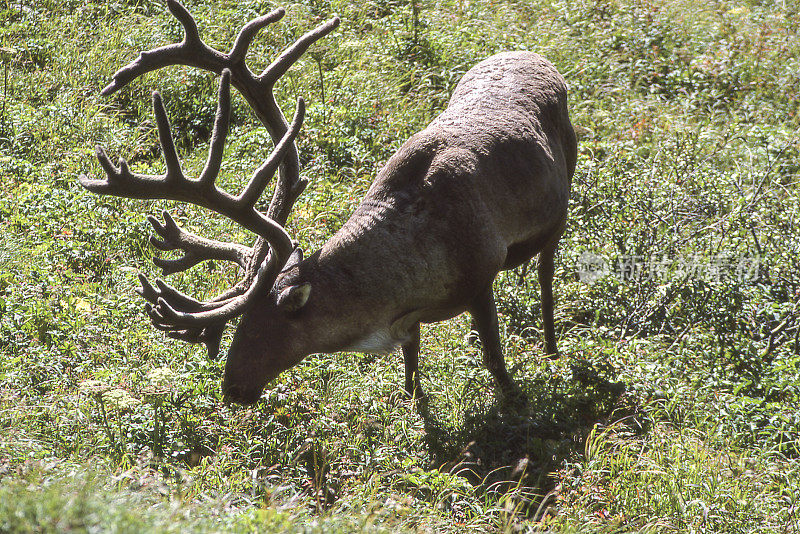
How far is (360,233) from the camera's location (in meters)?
4.60

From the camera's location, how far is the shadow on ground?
482cm

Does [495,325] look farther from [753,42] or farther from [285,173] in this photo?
[753,42]

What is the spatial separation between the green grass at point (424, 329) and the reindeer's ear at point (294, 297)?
949 mm

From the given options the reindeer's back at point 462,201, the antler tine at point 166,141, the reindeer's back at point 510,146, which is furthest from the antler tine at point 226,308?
the reindeer's back at point 510,146

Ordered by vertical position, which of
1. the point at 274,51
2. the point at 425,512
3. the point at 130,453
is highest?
the point at 274,51

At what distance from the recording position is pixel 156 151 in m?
8.38

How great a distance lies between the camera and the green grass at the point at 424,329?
14.6 feet

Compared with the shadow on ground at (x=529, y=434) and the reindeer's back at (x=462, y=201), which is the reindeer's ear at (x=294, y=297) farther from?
the shadow on ground at (x=529, y=434)

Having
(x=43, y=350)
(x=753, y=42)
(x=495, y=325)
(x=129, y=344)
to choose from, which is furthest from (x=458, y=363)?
(x=753, y=42)

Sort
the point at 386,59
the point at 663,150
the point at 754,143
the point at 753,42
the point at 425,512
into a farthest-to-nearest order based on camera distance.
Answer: the point at 753,42 < the point at 386,59 < the point at 754,143 < the point at 663,150 < the point at 425,512

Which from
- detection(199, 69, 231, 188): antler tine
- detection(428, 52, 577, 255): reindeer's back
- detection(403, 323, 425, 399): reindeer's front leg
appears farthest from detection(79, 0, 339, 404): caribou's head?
detection(403, 323, 425, 399): reindeer's front leg

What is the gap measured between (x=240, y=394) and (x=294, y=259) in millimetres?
820

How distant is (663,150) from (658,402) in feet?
10.6

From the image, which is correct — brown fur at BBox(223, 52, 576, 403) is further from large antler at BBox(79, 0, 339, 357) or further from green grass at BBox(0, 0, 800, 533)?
green grass at BBox(0, 0, 800, 533)
